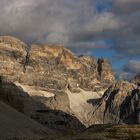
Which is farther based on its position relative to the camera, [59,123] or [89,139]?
[59,123]

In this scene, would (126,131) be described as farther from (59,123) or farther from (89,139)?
(59,123)

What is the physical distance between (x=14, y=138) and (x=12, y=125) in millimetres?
14707

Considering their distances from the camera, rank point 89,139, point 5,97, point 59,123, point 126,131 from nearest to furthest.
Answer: point 89,139
point 126,131
point 5,97
point 59,123

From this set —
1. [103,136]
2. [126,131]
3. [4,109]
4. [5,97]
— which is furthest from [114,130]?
[5,97]

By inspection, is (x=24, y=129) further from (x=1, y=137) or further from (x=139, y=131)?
(x=139, y=131)

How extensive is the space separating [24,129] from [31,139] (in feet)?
57.3

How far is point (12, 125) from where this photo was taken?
96.7 metres

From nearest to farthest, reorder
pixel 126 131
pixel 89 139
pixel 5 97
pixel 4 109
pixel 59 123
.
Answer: pixel 89 139 < pixel 126 131 < pixel 4 109 < pixel 5 97 < pixel 59 123

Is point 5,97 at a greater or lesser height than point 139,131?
greater

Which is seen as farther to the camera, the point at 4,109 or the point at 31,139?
the point at 4,109

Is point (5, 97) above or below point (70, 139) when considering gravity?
above

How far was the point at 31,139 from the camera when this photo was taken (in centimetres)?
8244

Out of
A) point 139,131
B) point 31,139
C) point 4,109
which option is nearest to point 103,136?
point 139,131

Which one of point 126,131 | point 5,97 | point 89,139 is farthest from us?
point 5,97
